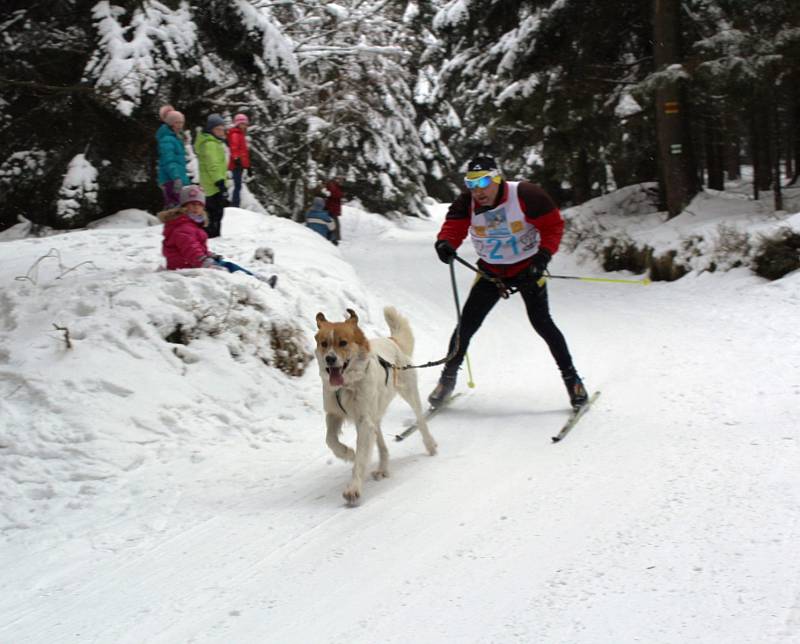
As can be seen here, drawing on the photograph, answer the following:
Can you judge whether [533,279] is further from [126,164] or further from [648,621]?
[126,164]

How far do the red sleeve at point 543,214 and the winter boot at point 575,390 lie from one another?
3.70ft

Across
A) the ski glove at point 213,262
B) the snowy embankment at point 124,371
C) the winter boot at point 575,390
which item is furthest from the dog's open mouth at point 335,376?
the ski glove at point 213,262

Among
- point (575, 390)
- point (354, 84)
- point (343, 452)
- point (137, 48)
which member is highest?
point (354, 84)

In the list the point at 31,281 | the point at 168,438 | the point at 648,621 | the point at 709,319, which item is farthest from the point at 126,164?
the point at 648,621

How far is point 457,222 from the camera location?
22.5 ft

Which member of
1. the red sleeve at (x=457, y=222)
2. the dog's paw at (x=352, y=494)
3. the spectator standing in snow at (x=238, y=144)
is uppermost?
the spectator standing in snow at (x=238, y=144)

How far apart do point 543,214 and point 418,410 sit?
2037 millimetres

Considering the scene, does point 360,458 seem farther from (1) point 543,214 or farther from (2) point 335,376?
(1) point 543,214

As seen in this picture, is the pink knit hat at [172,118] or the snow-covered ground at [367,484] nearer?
the snow-covered ground at [367,484]

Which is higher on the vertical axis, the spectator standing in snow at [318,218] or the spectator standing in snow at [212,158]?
the spectator standing in snow at [212,158]

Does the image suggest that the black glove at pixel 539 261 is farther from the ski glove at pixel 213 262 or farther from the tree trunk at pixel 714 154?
the tree trunk at pixel 714 154

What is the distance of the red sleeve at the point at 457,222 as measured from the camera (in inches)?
268

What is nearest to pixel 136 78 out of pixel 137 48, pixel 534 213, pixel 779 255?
pixel 137 48

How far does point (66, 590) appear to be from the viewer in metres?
3.92
